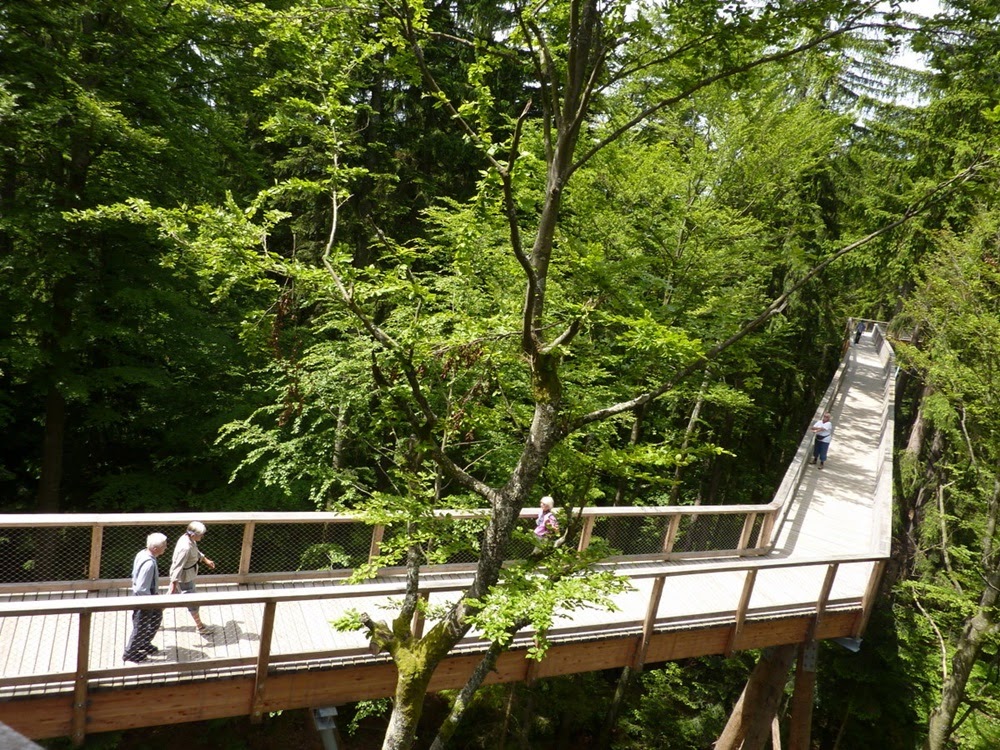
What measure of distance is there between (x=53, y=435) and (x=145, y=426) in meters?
2.22

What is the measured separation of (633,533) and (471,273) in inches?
192

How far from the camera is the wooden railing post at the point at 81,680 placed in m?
5.28

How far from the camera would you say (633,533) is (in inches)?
375

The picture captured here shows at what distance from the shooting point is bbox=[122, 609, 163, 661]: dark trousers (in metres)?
5.66

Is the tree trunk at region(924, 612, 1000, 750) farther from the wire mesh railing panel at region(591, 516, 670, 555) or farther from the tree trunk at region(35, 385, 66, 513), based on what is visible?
the tree trunk at region(35, 385, 66, 513)

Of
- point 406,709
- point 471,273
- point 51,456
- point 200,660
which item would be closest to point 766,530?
point 471,273

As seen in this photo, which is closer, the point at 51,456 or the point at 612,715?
the point at 51,456

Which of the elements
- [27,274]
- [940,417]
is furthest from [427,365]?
[940,417]

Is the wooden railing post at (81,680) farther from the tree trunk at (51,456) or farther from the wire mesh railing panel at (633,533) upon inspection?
the tree trunk at (51,456)

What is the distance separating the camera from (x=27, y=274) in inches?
405

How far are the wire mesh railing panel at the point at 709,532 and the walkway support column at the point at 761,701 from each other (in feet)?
5.43

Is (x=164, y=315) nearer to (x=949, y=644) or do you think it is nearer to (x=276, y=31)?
(x=276, y=31)

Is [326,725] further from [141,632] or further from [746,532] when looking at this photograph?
[746,532]

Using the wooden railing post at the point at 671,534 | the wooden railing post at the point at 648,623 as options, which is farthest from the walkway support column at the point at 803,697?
the wooden railing post at the point at 648,623
